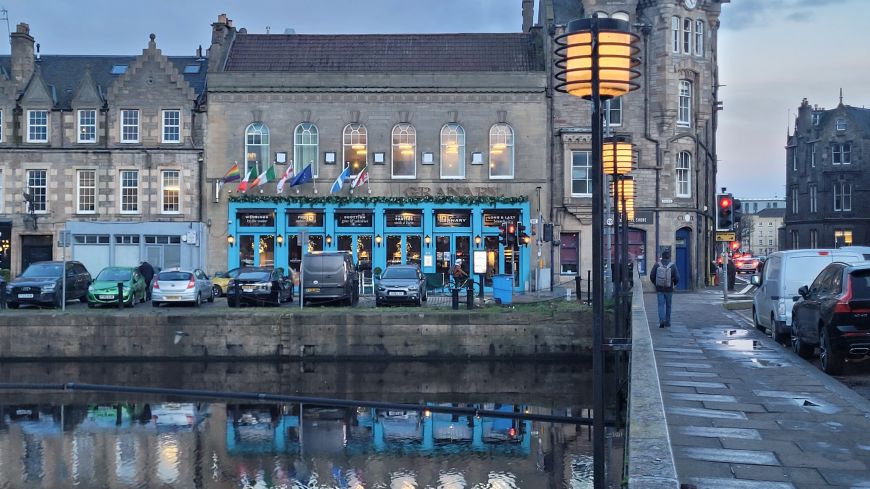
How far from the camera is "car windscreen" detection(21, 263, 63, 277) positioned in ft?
102

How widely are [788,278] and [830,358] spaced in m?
5.53

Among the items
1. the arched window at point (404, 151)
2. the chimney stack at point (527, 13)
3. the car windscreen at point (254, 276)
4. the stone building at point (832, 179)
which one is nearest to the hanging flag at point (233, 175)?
the arched window at point (404, 151)

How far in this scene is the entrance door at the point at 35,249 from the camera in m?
41.6

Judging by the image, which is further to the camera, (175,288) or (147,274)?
(147,274)

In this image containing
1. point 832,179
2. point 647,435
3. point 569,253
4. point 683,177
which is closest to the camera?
point 647,435

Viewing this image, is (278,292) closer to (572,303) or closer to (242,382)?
(242,382)

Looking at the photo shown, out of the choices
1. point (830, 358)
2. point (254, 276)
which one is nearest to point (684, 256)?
point (254, 276)

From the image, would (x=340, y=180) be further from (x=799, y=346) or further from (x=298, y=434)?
(x=799, y=346)

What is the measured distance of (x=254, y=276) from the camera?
31828mm

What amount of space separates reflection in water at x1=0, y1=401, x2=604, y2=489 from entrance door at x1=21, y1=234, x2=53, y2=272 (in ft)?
75.6

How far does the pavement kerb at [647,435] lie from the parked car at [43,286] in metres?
23.8

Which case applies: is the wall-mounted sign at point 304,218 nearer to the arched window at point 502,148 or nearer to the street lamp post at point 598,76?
the arched window at point 502,148

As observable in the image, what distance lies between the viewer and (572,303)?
2984 cm

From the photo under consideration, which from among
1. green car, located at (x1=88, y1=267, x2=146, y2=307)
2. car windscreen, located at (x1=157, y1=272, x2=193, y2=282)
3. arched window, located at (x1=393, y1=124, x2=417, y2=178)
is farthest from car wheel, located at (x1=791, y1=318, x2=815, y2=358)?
arched window, located at (x1=393, y1=124, x2=417, y2=178)
